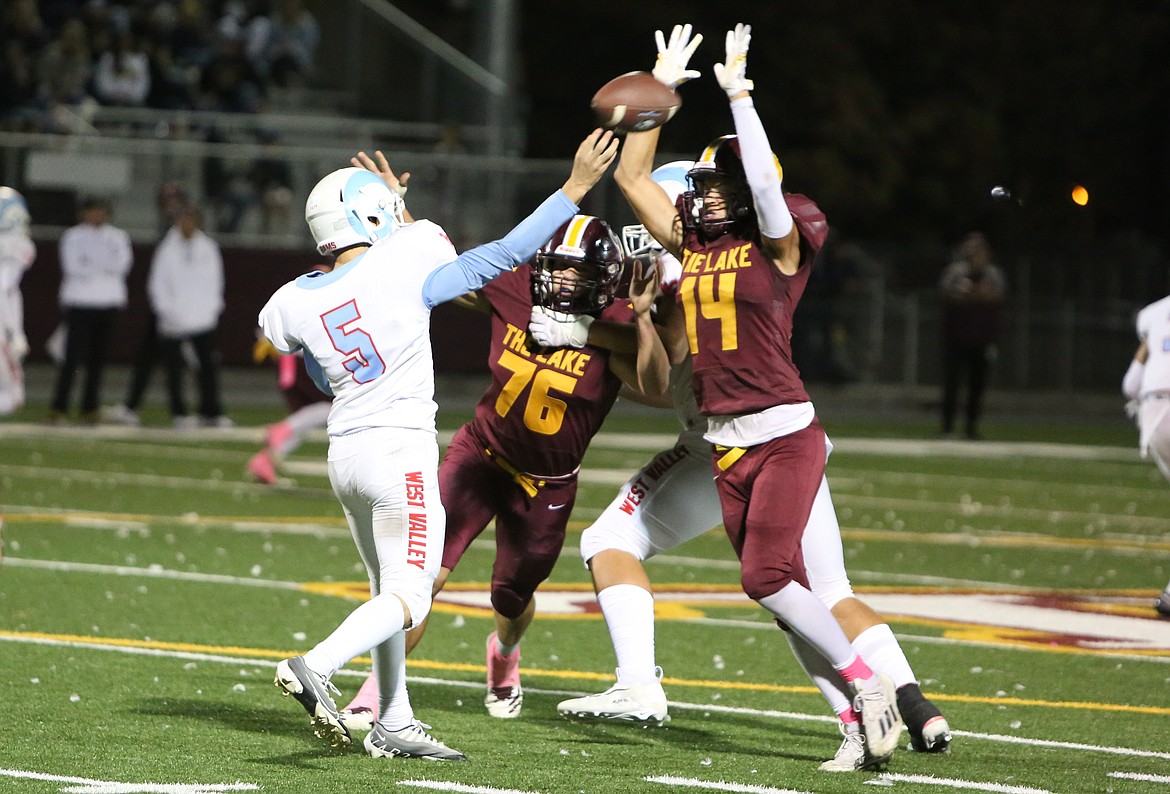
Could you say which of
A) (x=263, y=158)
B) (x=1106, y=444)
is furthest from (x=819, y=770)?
(x=263, y=158)

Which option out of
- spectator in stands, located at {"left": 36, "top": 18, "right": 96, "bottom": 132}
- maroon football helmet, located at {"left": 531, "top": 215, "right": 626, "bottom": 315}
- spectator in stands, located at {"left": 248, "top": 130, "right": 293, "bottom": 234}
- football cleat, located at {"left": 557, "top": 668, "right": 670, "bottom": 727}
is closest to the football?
maroon football helmet, located at {"left": 531, "top": 215, "right": 626, "bottom": 315}

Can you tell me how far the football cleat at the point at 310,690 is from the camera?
5.37m

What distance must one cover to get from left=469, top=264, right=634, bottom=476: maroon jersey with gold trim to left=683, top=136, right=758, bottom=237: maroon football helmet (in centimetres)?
69

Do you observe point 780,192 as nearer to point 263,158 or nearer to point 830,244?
point 263,158

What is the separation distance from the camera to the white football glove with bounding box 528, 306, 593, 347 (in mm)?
6664

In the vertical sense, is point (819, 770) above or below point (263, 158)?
below

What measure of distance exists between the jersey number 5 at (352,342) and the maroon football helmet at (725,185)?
121 cm

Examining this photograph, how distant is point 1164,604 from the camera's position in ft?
30.7

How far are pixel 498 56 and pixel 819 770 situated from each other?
64.0 feet

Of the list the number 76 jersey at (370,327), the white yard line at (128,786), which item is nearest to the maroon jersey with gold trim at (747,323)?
the number 76 jersey at (370,327)

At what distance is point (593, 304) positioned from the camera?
6648mm

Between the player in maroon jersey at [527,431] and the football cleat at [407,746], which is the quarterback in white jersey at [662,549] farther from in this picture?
the football cleat at [407,746]

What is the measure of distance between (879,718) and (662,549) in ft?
4.03

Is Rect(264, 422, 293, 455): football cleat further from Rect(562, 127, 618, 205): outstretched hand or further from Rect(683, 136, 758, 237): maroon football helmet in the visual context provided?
Rect(562, 127, 618, 205): outstretched hand
